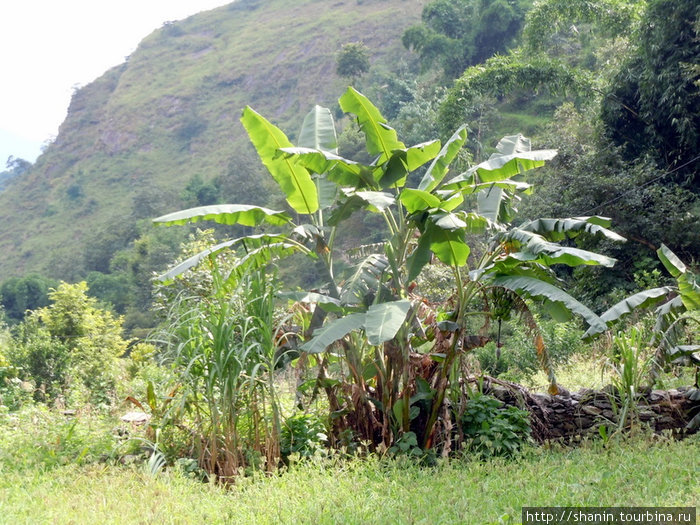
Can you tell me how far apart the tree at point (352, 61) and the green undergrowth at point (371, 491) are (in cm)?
4799

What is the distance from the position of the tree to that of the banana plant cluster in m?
46.1

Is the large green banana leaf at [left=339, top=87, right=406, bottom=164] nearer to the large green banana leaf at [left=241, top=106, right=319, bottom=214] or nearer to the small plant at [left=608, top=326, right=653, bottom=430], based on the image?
the large green banana leaf at [left=241, top=106, right=319, bottom=214]

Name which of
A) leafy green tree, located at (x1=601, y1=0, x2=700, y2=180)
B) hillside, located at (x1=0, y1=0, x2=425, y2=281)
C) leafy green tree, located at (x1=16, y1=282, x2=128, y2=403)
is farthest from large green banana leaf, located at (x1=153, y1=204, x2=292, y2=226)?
hillside, located at (x1=0, y1=0, x2=425, y2=281)

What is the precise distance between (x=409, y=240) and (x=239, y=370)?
2.04 meters

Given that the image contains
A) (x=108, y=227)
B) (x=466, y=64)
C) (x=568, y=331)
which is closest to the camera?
(x=568, y=331)

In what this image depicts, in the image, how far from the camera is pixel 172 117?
7112 cm

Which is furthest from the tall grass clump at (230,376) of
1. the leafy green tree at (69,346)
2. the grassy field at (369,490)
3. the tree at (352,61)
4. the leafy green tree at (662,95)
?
the tree at (352,61)

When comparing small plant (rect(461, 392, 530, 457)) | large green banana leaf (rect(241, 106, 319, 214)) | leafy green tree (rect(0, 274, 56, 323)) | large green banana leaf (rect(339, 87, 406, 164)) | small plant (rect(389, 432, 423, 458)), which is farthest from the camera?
leafy green tree (rect(0, 274, 56, 323))

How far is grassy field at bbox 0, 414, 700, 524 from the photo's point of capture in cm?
402

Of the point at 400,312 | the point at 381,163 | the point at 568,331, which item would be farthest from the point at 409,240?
the point at 568,331

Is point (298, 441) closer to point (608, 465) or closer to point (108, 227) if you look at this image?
point (608, 465)

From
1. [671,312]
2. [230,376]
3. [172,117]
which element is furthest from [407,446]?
[172,117]

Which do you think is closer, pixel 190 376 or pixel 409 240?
pixel 190 376

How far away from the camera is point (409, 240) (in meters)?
6.57
